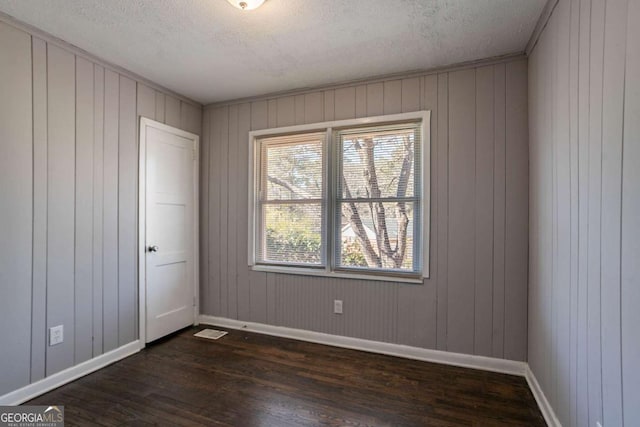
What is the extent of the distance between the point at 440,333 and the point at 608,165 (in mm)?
1914

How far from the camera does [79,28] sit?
2236mm

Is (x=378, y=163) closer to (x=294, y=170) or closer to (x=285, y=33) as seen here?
(x=294, y=170)

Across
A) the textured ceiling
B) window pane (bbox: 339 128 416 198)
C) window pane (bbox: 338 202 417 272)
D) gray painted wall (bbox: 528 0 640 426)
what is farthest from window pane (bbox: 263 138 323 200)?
gray painted wall (bbox: 528 0 640 426)

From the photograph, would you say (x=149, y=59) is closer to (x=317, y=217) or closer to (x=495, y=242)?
(x=317, y=217)

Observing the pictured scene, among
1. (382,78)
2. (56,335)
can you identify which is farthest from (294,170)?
(56,335)

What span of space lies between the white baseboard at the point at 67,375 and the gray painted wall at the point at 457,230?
1383mm

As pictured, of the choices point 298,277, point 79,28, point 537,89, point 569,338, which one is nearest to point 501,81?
point 537,89

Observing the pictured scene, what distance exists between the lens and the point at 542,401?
6.84ft

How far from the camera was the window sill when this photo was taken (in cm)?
288

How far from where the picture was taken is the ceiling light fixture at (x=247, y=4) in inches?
74.5

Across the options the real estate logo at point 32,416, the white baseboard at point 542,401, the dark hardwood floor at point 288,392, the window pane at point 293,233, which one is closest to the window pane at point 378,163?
the window pane at point 293,233

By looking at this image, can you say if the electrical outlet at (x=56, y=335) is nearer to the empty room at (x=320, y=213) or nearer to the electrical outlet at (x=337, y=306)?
the empty room at (x=320, y=213)

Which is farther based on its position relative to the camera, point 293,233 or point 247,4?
point 293,233

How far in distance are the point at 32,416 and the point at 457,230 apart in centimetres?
324
